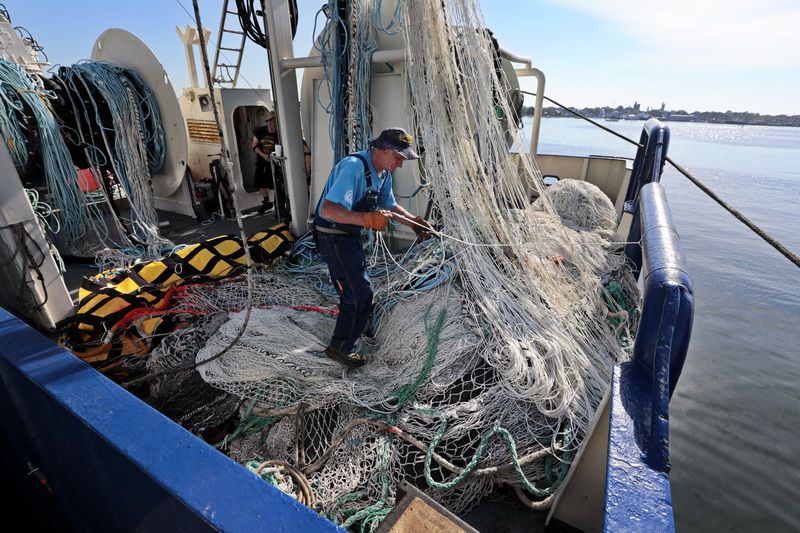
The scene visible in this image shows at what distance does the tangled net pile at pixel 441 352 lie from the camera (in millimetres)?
2205

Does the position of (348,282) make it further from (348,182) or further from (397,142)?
(397,142)

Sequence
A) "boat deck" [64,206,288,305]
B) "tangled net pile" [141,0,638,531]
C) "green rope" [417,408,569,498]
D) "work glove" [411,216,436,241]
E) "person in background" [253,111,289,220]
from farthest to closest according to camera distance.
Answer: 1. "person in background" [253,111,289,220]
2. "boat deck" [64,206,288,305]
3. "work glove" [411,216,436,241]
4. "tangled net pile" [141,0,638,531]
5. "green rope" [417,408,569,498]

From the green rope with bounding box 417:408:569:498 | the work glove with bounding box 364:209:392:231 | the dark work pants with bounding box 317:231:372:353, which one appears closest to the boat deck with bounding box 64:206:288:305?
the dark work pants with bounding box 317:231:372:353

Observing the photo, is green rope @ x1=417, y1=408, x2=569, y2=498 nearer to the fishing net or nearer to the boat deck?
the fishing net

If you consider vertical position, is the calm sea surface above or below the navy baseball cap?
below

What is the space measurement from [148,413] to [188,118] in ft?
23.0

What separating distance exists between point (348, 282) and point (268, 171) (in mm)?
4730

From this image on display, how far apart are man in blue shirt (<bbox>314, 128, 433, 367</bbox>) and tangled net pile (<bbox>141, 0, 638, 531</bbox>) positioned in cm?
31

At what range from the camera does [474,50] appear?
3.28 m

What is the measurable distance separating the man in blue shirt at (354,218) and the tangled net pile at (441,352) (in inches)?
12.1

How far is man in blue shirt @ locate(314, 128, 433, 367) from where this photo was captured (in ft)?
8.67

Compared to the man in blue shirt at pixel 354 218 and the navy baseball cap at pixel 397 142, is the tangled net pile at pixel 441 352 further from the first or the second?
the navy baseball cap at pixel 397 142

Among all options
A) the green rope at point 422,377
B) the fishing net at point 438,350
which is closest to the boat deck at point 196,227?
the fishing net at point 438,350

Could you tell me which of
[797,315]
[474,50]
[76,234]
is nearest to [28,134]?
[76,234]
